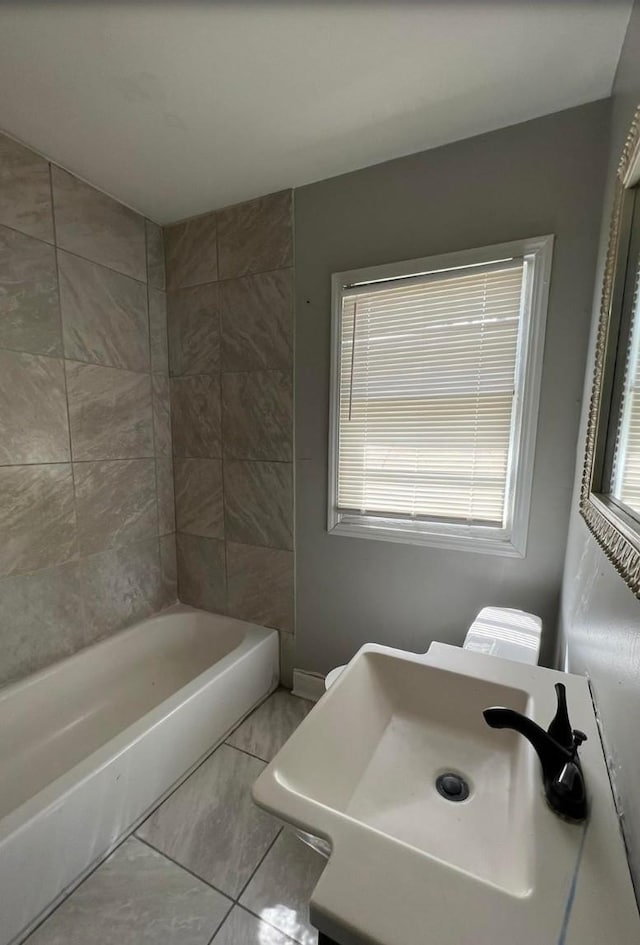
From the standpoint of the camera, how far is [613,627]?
66cm

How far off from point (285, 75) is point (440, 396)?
3.77ft

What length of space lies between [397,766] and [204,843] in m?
0.92

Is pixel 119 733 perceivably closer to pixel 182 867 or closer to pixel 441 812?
pixel 182 867

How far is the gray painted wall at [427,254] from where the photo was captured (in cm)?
125

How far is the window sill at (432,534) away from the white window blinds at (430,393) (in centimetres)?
4

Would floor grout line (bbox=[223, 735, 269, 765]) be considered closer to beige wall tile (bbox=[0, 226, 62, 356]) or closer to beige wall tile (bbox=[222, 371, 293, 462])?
beige wall tile (bbox=[222, 371, 293, 462])

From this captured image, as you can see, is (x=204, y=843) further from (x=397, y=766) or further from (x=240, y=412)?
(x=240, y=412)

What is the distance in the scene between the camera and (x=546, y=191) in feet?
4.16

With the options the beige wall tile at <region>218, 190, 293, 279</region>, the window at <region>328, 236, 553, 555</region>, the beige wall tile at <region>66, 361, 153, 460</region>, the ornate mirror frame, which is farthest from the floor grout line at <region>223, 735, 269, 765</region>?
the beige wall tile at <region>218, 190, 293, 279</region>

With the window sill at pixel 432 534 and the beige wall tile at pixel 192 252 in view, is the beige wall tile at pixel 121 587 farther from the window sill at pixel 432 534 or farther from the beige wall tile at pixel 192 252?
the beige wall tile at pixel 192 252

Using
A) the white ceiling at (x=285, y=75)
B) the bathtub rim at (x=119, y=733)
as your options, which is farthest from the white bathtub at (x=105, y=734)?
the white ceiling at (x=285, y=75)

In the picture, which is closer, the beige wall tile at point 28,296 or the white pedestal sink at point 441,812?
the white pedestal sink at point 441,812

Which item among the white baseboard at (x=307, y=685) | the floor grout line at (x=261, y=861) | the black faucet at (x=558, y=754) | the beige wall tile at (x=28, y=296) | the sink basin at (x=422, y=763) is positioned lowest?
the floor grout line at (x=261, y=861)

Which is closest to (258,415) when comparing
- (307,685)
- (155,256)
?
(155,256)
